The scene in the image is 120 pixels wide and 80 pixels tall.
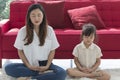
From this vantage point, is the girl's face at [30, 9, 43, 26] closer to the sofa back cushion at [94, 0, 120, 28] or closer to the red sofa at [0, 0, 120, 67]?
the red sofa at [0, 0, 120, 67]

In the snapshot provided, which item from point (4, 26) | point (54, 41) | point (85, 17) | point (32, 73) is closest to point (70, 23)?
point (85, 17)

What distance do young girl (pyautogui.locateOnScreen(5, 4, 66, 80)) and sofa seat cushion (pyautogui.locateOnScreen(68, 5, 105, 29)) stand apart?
873 mm

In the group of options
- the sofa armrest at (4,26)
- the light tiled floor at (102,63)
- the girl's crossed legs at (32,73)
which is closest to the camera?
the girl's crossed legs at (32,73)

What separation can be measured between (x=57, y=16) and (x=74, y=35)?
55cm

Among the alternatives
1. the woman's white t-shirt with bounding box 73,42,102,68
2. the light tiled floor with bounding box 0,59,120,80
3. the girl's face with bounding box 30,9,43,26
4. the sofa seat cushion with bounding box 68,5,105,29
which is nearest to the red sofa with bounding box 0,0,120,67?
the sofa seat cushion with bounding box 68,5,105,29

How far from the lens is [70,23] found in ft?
13.1

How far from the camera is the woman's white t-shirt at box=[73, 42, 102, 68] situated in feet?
10.1

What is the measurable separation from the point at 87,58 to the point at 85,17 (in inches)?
33.8

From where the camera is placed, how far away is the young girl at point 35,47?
2887 millimetres

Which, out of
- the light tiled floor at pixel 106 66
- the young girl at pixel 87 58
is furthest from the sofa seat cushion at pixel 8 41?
the young girl at pixel 87 58

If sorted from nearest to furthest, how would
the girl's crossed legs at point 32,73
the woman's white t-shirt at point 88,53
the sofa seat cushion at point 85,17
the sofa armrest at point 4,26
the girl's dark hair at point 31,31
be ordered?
the girl's crossed legs at point 32,73, the girl's dark hair at point 31,31, the woman's white t-shirt at point 88,53, the sofa armrest at point 4,26, the sofa seat cushion at point 85,17

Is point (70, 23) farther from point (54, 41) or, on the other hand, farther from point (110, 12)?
point (54, 41)

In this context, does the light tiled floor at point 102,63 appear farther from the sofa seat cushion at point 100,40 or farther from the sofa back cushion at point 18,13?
the sofa back cushion at point 18,13

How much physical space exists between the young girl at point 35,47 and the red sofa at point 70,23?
0.43m
